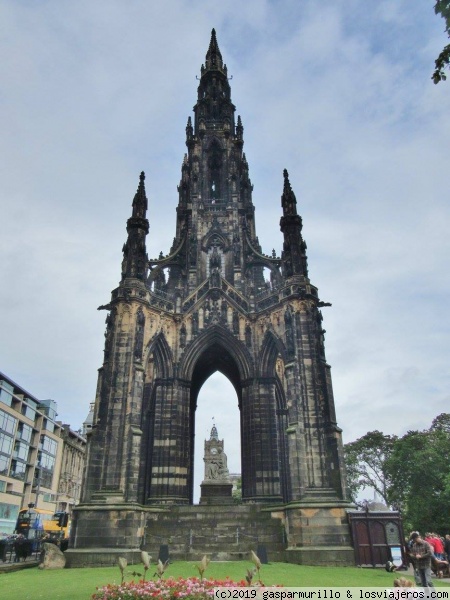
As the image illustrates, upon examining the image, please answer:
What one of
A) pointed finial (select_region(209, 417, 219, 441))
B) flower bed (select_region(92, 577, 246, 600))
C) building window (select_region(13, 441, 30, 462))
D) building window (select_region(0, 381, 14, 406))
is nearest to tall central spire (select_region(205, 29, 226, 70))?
pointed finial (select_region(209, 417, 219, 441))

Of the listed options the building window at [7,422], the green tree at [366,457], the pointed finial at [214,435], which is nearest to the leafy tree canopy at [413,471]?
the green tree at [366,457]

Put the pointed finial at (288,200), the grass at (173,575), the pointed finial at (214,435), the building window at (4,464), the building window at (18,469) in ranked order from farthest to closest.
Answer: the building window at (18,469), the building window at (4,464), the pointed finial at (214,435), the pointed finial at (288,200), the grass at (173,575)

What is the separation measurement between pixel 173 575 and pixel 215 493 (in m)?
11.3

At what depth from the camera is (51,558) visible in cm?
1680

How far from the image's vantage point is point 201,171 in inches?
1347

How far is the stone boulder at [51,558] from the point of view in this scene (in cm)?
1661

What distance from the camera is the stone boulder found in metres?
16.6

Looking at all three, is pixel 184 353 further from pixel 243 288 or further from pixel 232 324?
pixel 243 288

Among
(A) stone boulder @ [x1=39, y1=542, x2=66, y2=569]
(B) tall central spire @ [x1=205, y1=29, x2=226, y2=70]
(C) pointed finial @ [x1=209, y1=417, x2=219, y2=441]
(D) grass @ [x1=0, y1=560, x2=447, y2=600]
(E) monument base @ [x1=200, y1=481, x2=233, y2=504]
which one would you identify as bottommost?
(D) grass @ [x1=0, y1=560, x2=447, y2=600]

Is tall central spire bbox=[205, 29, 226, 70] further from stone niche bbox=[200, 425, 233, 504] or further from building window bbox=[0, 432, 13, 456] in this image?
building window bbox=[0, 432, 13, 456]

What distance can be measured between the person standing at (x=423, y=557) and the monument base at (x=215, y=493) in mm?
15875

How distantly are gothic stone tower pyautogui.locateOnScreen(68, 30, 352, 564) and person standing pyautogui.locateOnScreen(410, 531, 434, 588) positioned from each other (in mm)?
9241

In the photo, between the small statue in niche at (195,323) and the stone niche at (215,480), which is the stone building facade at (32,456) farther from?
the small statue in niche at (195,323)

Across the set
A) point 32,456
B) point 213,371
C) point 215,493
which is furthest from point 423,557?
point 32,456
